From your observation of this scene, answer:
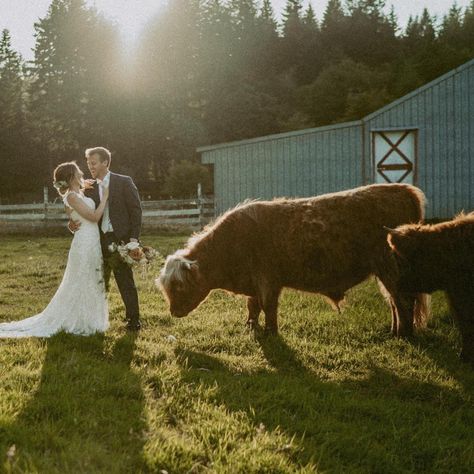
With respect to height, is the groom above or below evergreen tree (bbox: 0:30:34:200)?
below

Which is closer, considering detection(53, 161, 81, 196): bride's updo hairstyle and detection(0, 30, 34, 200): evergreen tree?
detection(53, 161, 81, 196): bride's updo hairstyle

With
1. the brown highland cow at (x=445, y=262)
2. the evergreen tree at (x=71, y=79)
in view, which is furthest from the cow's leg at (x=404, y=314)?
the evergreen tree at (x=71, y=79)

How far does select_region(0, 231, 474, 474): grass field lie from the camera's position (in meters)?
3.55

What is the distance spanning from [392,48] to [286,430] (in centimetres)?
6477

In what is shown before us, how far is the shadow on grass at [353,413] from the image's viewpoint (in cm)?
379

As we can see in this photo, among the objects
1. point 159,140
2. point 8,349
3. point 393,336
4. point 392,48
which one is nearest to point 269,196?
point 393,336

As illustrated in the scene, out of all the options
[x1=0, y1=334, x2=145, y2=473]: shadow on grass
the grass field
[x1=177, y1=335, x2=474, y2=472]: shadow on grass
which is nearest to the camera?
[x1=0, y1=334, x2=145, y2=473]: shadow on grass

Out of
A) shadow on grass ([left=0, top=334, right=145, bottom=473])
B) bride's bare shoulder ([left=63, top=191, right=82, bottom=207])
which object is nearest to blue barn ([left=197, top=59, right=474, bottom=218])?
bride's bare shoulder ([left=63, top=191, right=82, bottom=207])

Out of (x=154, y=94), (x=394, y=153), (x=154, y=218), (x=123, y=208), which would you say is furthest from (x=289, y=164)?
(x=154, y=94)

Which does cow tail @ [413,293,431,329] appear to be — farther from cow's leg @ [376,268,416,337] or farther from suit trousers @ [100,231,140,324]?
suit trousers @ [100,231,140,324]

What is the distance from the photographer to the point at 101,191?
6.99m

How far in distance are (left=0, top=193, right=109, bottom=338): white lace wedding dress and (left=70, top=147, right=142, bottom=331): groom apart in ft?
0.50

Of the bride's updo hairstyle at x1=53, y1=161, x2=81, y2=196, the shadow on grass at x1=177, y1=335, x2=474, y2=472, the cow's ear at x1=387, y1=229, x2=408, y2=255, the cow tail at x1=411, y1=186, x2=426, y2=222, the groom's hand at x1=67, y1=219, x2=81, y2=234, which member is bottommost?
the shadow on grass at x1=177, y1=335, x2=474, y2=472

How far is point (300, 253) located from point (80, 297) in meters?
2.71
